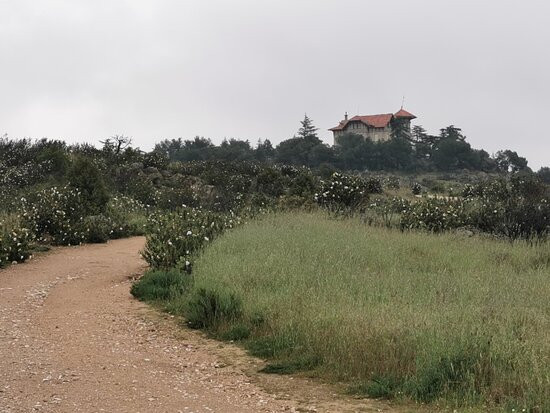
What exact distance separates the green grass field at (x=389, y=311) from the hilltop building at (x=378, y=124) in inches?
2811

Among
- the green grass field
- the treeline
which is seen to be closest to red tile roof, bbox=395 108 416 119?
the treeline

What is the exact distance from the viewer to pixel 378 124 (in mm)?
83125

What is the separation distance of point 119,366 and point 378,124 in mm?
80265

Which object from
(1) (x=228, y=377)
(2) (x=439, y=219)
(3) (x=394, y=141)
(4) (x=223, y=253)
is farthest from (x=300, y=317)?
(3) (x=394, y=141)

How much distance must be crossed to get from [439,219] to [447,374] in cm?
Answer: 1103

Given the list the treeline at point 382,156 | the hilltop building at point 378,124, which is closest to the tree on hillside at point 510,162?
the treeline at point 382,156

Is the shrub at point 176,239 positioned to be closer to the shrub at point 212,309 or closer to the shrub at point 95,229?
Answer: the shrub at point 212,309

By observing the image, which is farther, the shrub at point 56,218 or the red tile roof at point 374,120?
the red tile roof at point 374,120

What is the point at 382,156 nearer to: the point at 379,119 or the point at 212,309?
the point at 379,119

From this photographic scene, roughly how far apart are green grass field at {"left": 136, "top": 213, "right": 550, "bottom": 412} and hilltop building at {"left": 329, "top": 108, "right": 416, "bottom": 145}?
Answer: 234 ft

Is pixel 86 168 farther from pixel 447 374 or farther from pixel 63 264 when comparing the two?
pixel 447 374

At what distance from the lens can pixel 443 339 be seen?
538cm

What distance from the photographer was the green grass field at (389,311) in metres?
5.02

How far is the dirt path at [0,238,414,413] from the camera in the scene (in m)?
4.97
